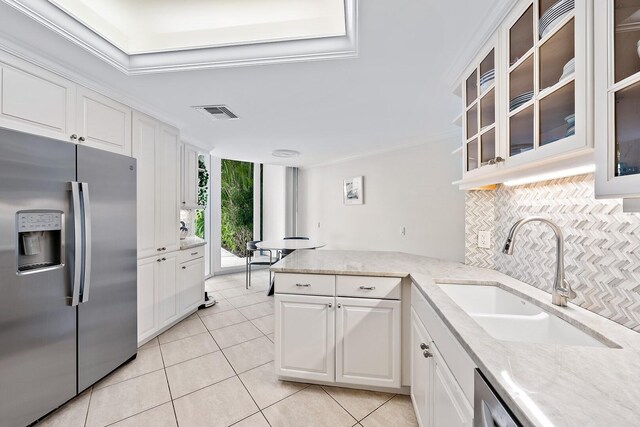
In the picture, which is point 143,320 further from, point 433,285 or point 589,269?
point 589,269

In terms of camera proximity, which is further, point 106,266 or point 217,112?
point 217,112

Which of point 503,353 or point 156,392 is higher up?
point 503,353

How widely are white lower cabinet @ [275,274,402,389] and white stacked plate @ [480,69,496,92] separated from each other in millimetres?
1277

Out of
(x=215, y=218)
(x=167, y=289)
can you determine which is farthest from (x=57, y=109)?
(x=215, y=218)

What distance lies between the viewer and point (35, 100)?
1609 mm

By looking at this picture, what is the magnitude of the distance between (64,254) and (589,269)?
274 cm

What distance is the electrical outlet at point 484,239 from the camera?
1.79 meters

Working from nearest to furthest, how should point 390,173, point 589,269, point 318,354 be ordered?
point 589,269 < point 318,354 < point 390,173

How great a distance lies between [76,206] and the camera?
5.40ft

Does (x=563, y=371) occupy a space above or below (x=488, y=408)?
above

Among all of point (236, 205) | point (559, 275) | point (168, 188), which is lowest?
point (559, 275)

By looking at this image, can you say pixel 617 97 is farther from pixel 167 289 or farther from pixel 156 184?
pixel 167 289

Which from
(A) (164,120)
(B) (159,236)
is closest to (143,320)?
(B) (159,236)

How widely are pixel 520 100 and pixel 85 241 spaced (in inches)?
99.8
